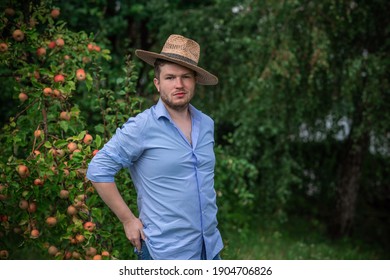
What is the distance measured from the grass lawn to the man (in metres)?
3.30

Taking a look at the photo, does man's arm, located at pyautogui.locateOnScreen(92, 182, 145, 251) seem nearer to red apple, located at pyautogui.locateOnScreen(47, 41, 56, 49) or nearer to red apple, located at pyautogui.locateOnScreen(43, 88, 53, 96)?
red apple, located at pyautogui.locateOnScreen(43, 88, 53, 96)

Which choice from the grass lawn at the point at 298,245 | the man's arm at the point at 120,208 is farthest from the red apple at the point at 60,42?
the grass lawn at the point at 298,245

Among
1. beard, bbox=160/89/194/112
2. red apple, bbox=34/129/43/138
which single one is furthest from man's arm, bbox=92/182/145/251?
red apple, bbox=34/129/43/138

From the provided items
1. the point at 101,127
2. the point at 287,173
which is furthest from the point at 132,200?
the point at 287,173

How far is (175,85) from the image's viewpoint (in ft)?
8.94

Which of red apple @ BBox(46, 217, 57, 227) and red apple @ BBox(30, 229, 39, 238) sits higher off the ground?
red apple @ BBox(46, 217, 57, 227)

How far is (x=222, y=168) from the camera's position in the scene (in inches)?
210

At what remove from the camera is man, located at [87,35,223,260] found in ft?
8.70

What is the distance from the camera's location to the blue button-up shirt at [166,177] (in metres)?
2.65

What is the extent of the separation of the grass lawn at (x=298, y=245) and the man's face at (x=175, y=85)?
3497mm

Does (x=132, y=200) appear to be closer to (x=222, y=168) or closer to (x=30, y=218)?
(x=30, y=218)

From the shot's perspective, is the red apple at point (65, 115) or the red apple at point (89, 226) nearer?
the red apple at point (89, 226)

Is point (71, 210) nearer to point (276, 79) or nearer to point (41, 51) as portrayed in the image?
point (41, 51)

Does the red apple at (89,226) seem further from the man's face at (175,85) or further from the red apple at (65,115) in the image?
the man's face at (175,85)
